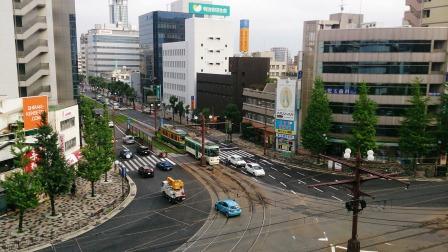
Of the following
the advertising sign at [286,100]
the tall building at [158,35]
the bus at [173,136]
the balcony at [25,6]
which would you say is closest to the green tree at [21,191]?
the balcony at [25,6]

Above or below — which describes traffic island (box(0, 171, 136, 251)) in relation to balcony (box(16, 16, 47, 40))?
below

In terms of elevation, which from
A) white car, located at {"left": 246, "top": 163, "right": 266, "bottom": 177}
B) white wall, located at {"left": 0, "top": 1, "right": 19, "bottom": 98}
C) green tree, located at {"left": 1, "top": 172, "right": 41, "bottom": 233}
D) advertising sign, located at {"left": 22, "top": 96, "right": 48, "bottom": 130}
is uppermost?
white wall, located at {"left": 0, "top": 1, "right": 19, "bottom": 98}

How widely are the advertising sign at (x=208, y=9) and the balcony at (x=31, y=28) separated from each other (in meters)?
74.8

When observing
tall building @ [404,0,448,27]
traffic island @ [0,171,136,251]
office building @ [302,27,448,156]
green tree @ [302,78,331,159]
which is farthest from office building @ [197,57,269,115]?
traffic island @ [0,171,136,251]

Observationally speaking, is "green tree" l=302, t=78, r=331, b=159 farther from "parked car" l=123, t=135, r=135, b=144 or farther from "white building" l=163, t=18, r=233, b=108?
"white building" l=163, t=18, r=233, b=108

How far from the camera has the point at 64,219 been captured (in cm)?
3681

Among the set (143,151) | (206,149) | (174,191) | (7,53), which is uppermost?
(7,53)

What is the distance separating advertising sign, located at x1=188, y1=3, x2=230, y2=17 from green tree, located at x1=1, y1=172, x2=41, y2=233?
100668 millimetres

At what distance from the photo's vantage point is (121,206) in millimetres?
40719

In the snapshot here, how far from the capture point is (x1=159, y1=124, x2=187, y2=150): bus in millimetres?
70938

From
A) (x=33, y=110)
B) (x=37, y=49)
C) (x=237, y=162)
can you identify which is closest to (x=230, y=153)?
(x=237, y=162)

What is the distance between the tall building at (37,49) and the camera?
5162 cm

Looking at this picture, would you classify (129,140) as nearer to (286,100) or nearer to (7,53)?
(7,53)

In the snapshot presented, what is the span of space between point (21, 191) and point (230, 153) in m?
39.9
